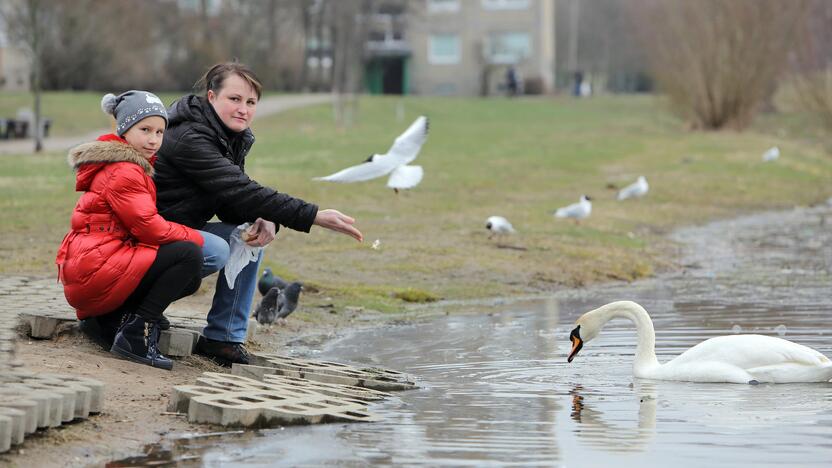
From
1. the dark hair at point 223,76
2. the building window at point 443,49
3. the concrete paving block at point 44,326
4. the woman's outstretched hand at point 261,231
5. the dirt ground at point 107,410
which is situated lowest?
the dirt ground at point 107,410

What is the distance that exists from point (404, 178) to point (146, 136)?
3.77 meters

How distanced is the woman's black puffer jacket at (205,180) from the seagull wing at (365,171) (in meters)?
1.94

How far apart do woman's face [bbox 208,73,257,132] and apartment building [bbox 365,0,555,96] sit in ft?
238

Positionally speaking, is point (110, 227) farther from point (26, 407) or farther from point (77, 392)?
point (26, 407)

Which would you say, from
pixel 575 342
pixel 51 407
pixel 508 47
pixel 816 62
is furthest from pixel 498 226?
pixel 508 47

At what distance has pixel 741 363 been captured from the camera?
8.31 m

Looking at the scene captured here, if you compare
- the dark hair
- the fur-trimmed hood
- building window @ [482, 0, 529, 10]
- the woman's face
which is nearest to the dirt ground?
the fur-trimmed hood

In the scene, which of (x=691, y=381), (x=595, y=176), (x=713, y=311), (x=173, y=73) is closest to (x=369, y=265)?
(x=713, y=311)

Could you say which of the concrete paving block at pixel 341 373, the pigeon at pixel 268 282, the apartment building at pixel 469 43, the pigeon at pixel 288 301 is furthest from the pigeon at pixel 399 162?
the apartment building at pixel 469 43

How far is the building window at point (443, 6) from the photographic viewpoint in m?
81.4

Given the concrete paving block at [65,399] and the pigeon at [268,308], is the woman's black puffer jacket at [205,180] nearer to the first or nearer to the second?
the concrete paving block at [65,399]

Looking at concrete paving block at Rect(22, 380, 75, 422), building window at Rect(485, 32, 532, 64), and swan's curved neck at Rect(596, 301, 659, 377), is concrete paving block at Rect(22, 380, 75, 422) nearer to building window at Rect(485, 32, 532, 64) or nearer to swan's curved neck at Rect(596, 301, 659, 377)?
swan's curved neck at Rect(596, 301, 659, 377)

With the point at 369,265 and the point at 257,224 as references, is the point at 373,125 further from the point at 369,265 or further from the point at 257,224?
the point at 257,224

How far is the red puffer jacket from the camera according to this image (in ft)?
23.8
